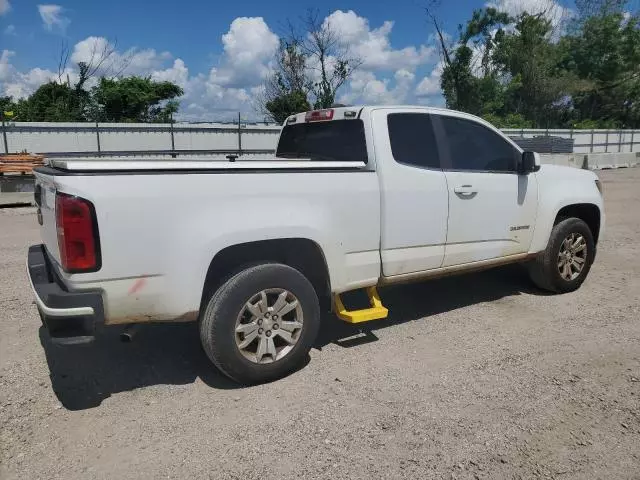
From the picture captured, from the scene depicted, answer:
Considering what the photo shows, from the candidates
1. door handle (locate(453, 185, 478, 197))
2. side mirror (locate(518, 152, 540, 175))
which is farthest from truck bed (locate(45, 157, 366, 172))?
side mirror (locate(518, 152, 540, 175))

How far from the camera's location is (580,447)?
9.95 feet

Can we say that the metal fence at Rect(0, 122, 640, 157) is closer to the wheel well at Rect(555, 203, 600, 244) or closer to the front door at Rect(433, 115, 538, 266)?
the wheel well at Rect(555, 203, 600, 244)

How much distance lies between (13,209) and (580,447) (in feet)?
42.3

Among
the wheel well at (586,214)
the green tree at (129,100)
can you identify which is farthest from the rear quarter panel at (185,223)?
the green tree at (129,100)

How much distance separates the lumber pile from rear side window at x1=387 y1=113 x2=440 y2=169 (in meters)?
12.5

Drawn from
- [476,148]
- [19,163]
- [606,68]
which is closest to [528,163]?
[476,148]

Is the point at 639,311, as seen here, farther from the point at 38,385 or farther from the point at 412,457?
the point at 38,385

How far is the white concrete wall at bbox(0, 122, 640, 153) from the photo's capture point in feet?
58.9

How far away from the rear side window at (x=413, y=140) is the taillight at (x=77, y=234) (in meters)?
2.28

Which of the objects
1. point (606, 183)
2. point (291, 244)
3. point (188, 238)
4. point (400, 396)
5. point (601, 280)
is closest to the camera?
point (188, 238)

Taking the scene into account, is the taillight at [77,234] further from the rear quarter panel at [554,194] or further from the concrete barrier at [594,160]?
the concrete barrier at [594,160]

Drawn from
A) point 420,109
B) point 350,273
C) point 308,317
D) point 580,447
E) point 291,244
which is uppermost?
point 420,109

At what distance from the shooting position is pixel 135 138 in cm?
1883

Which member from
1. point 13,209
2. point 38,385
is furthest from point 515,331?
point 13,209
